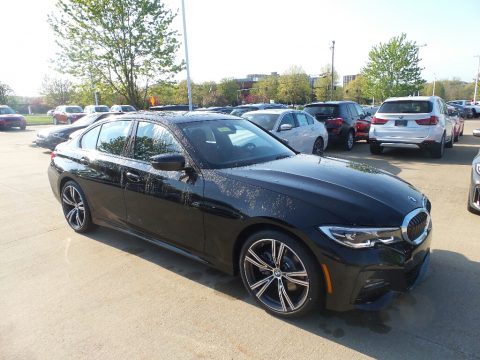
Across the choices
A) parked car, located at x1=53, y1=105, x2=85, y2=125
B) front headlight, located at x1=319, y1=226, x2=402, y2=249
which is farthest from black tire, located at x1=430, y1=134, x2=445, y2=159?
parked car, located at x1=53, y1=105, x2=85, y2=125

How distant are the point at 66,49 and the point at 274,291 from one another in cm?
2149

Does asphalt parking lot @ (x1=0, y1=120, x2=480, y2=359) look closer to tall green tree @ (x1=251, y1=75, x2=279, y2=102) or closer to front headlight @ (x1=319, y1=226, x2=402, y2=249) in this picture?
front headlight @ (x1=319, y1=226, x2=402, y2=249)

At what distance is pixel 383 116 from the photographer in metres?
9.95

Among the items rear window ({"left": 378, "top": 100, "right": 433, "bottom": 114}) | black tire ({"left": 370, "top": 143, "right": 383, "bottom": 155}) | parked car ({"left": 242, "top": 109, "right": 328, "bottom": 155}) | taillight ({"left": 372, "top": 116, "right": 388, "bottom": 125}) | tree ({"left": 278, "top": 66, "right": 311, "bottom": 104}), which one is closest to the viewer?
parked car ({"left": 242, "top": 109, "right": 328, "bottom": 155})

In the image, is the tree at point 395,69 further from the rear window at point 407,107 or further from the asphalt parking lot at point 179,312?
the asphalt parking lot at point 179,312

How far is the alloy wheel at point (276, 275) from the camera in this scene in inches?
107

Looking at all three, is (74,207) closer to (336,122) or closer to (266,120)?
(266,120)

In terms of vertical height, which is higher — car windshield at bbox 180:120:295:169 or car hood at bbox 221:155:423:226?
car windshield at bbox 180:120:295:169

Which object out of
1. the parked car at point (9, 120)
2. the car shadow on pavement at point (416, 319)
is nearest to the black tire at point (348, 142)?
the car shadow on pavement at point (416, 319)

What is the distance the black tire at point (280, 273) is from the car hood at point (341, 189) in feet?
1.16

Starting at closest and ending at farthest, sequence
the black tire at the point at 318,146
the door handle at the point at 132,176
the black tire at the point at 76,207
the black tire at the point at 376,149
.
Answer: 1. the door handle at the point at 132,176
2. the black tire at the point at 76,207
3. the black tire at the point at 318,146
4. the black tire at the point at 376,149

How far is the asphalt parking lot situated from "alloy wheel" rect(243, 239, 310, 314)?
0.48 feet

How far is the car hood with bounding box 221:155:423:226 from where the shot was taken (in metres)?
2.59

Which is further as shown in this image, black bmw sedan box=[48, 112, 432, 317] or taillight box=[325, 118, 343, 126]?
taillight box=[325, 118, 343, 126]
